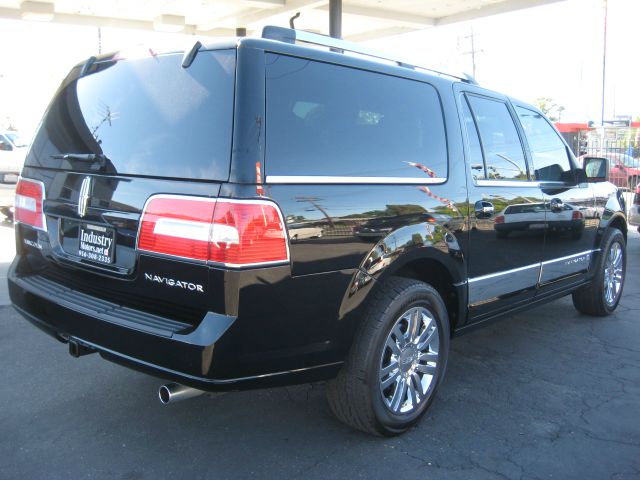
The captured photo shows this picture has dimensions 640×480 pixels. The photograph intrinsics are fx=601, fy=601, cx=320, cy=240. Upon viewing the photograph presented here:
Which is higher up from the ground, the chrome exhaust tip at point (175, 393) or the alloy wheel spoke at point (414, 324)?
the alloy wheel spoke at point (414, 324)

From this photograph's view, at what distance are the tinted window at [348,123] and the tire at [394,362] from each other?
2.16 feet

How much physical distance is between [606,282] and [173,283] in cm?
454

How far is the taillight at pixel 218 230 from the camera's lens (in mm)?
2424

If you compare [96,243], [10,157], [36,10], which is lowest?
[96,243]

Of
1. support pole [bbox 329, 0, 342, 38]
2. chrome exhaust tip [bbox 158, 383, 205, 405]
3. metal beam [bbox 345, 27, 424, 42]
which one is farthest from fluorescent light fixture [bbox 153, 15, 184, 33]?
chrome exhaust tip [bbox 158, 383, 205, 405]

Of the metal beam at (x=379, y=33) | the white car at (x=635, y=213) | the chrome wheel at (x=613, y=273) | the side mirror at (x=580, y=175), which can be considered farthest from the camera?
the metal beam at (x=379, y=33)

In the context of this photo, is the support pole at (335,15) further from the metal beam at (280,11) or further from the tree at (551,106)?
the tree at (551,106)

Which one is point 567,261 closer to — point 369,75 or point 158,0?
point 369,75

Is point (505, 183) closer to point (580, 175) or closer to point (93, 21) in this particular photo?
point (580, 175)

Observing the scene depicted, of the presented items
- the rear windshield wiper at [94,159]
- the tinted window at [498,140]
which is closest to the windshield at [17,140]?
the rear windshield wiper at [94,159]

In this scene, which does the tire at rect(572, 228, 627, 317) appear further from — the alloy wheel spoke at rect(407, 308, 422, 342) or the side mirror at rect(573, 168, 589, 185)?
the alloy wheel spoke at rect(407, 308, 422, 342)

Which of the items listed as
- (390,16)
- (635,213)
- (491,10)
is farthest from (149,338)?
(390,16)

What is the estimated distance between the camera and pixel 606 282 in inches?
223

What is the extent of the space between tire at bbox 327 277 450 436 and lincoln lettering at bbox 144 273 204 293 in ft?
2.93
